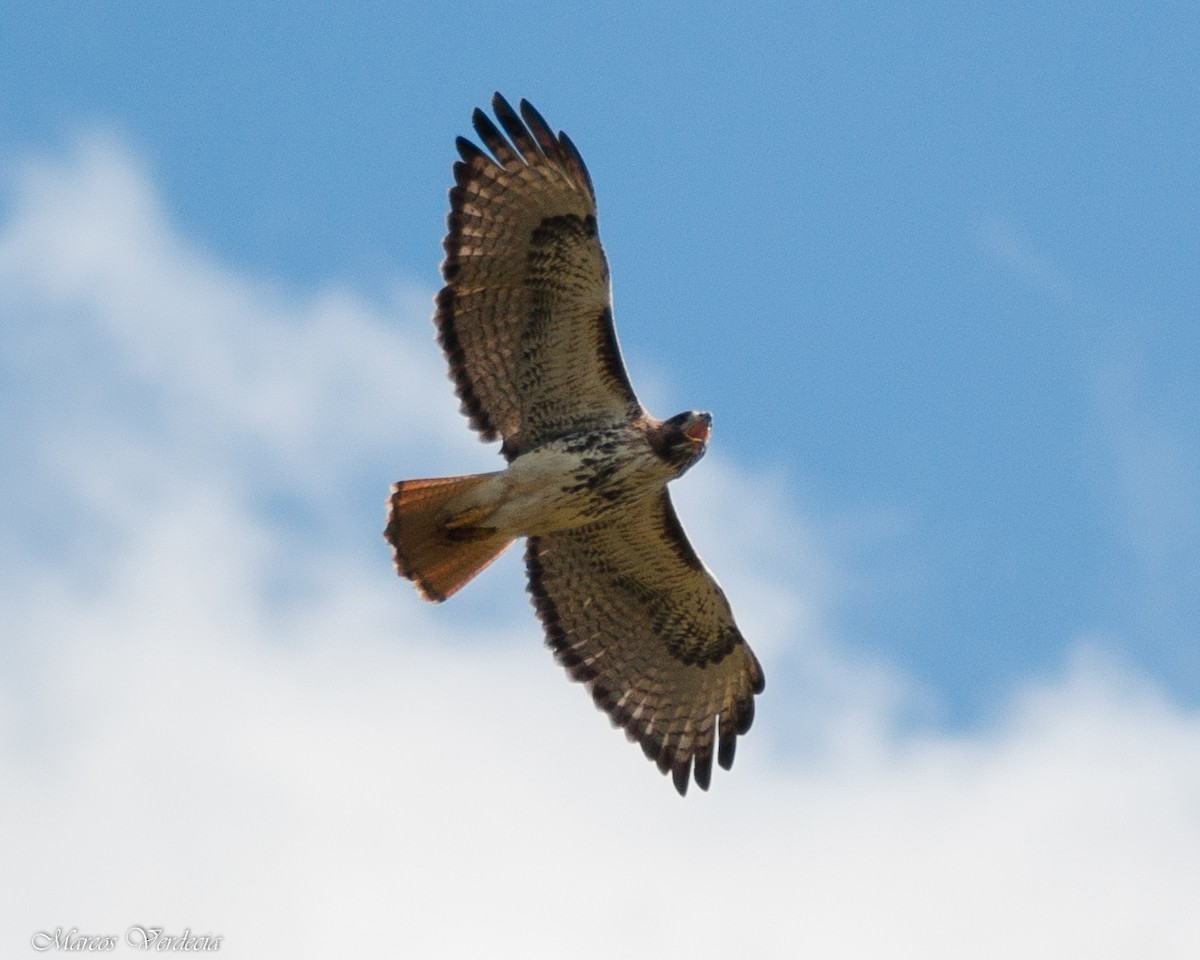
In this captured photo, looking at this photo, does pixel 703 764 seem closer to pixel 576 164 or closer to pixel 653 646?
pixel 653 646

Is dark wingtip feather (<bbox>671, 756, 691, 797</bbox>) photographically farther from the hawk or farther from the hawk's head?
the hawk's head

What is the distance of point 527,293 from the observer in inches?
437

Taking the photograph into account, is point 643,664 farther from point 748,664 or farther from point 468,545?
point 468,545

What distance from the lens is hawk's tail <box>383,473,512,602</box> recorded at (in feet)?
36.6

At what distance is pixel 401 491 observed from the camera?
36.6ft

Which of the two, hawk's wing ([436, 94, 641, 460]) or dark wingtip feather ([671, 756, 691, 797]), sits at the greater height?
hawk's wing ([436, 94, 641, 460])

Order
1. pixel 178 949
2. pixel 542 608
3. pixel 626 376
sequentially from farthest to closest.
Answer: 1. pixel 542 608
2. pixel 626 376
3. pixel 178 949

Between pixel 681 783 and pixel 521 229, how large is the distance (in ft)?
12.6

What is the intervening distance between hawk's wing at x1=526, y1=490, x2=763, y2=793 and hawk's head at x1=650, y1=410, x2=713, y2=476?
3.79 ft

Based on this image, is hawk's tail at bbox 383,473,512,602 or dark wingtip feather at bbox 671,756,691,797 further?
dark wingtip feather at bbox 671,756,691,797

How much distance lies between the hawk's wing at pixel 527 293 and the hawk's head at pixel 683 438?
13.1 inches

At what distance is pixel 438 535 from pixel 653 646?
1856 millimetres

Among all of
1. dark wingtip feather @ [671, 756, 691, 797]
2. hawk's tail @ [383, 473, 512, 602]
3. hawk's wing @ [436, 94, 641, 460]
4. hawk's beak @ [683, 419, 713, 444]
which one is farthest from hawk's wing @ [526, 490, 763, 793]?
hawk's beak @ [683, 419, 713, 444]

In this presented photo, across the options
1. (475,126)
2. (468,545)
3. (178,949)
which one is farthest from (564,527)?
(178,949)
